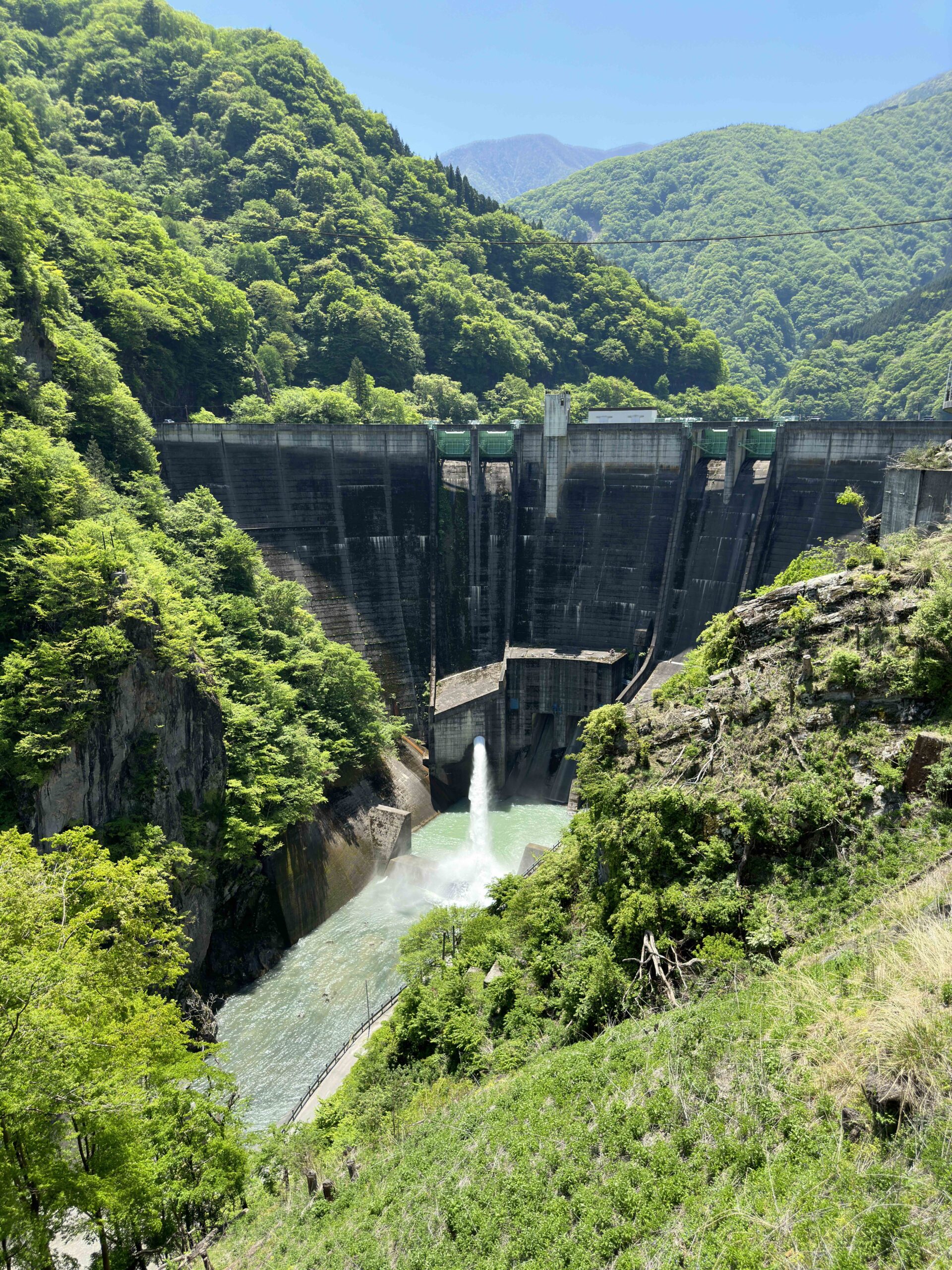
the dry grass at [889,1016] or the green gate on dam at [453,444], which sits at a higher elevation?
the green gate on dam at [453,444]

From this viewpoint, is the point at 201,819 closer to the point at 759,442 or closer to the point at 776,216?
the point at 759,442

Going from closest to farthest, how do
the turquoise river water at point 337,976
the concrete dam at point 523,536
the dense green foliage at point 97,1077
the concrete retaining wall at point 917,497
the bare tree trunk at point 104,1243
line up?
1. the dense green foliage at point 97,1077
2. the bare tree trunk at point 104,1243
3. the turquoise river water at point 337,976
4. the concrete retaining wall at point 917,497
5. the concrete dam at point 523,536

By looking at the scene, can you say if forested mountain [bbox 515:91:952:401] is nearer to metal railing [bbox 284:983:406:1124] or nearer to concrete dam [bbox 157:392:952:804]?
concrete dam [bbox 157:392:952:804]

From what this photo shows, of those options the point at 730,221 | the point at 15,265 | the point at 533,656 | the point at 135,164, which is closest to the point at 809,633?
the point at 533,656

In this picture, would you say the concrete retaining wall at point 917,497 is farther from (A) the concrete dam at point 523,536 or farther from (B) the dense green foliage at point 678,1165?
(B) the dense green foliage at point 678,1165

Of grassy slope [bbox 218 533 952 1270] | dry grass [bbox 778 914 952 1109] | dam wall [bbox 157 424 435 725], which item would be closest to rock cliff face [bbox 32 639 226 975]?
grassy slope [bbox 218 533 952 1270]

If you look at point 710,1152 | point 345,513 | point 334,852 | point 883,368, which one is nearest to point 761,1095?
point 710,1152

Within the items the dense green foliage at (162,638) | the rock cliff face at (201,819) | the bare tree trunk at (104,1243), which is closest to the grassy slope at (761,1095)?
the bare tree trunk at (104,1243)
